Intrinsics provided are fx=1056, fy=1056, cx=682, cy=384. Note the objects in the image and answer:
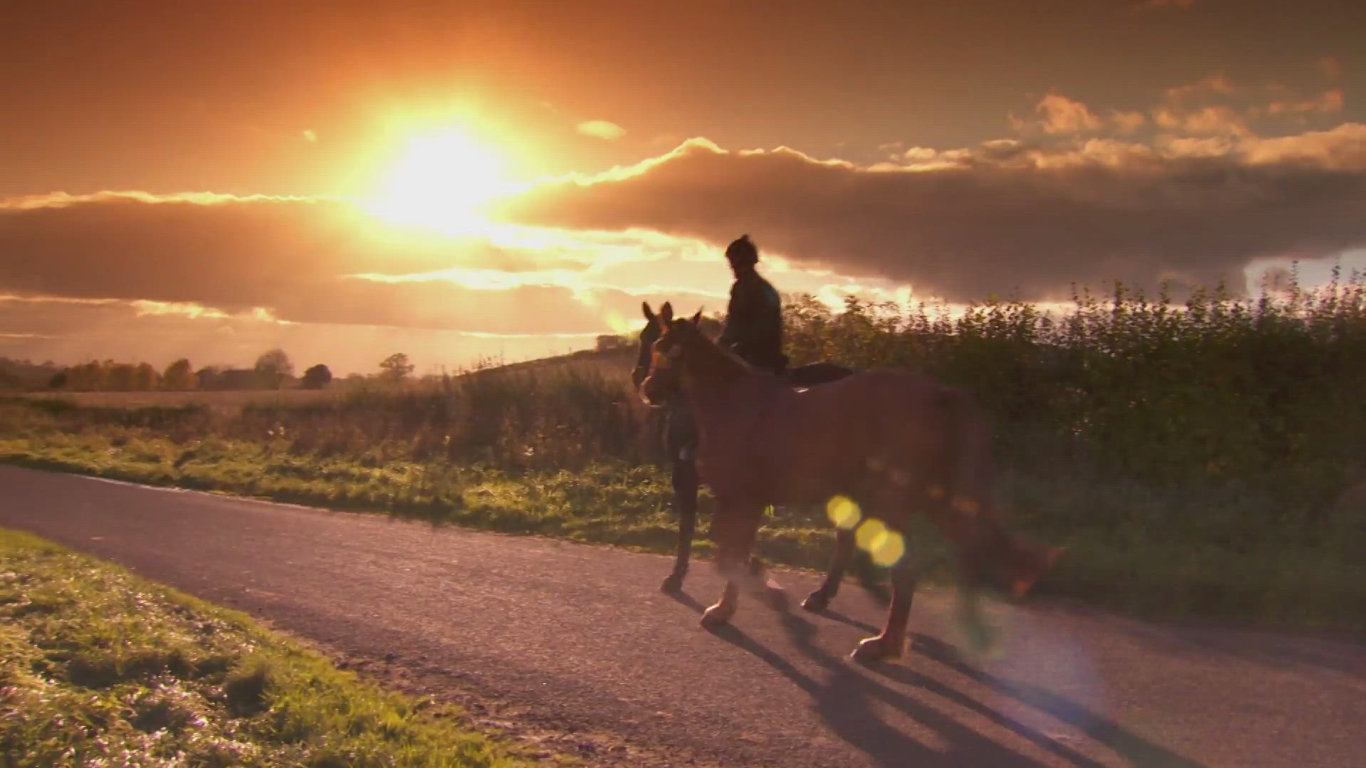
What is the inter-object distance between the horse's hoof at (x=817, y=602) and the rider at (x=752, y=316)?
175cm

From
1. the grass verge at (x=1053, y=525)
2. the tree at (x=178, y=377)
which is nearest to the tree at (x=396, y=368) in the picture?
the grass verge at (x=1053, y=525)

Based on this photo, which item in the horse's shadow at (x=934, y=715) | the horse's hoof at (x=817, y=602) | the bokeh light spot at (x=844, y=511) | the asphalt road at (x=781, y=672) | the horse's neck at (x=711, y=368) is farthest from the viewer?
the horse's hoof at (x=817, y=602)

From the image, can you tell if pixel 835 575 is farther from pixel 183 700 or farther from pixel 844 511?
pixel 183 700

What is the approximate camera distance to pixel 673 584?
857 cm

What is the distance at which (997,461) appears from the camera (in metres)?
12.7

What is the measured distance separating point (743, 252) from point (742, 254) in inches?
0.7

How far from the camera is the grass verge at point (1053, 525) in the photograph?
315 inches

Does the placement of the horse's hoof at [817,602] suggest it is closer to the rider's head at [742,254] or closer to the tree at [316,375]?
the rider's head at [742,254]

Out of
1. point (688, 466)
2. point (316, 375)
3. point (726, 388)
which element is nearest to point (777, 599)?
point (688, 466)

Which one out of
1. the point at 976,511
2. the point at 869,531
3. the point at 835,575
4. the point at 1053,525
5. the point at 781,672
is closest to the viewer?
the point at 781,672

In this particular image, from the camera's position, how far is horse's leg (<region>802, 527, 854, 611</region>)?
7.89 metres

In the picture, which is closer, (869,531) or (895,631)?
(895,631)

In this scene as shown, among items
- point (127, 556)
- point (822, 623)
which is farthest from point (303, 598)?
point (822, 623)

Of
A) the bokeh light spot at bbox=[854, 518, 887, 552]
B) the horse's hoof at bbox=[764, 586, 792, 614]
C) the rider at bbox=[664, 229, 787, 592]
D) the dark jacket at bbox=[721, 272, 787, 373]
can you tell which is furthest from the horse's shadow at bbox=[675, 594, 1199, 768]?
the dark jacket at bbox=[721, 272, 787, 373]
